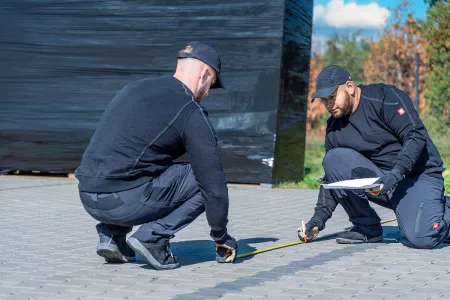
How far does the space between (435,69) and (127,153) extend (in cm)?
1370

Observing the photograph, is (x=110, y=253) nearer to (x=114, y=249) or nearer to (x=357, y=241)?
(x=114, y=249)

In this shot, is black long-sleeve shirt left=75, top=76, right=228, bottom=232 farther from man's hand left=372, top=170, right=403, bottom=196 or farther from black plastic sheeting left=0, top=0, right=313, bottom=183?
black plastic sheeting left=0, top=0, right=313, bottom=183

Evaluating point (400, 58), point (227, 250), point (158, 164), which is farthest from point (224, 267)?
point (400, 58)

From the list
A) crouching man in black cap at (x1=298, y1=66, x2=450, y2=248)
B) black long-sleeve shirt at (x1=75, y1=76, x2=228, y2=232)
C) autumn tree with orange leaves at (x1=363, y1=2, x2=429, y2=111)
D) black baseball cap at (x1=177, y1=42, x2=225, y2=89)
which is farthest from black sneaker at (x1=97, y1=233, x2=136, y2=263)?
autumn tree with orange leaves at (x1=363, y1=2, x2=429, y2=111)

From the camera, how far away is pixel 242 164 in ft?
35.3

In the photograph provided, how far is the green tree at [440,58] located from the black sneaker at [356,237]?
35.3 ft

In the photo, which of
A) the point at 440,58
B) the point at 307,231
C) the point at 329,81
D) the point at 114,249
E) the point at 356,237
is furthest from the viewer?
the point at 440,58

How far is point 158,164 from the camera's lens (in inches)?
200

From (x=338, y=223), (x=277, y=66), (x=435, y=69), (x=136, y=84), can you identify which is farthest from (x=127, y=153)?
(x=435, y=69)

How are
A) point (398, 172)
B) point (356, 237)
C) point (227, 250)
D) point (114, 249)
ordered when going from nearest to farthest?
point (114, 249)
point (227, 250)
point (398, 172)
point (356, 237)

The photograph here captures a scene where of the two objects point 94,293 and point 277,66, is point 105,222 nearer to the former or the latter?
point 94,293

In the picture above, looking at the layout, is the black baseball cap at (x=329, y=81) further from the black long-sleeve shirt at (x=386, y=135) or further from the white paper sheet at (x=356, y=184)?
the white paper sheet at (x=356, y=184)

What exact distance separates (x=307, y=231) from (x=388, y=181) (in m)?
0.97

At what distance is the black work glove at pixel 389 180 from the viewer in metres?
5.55
